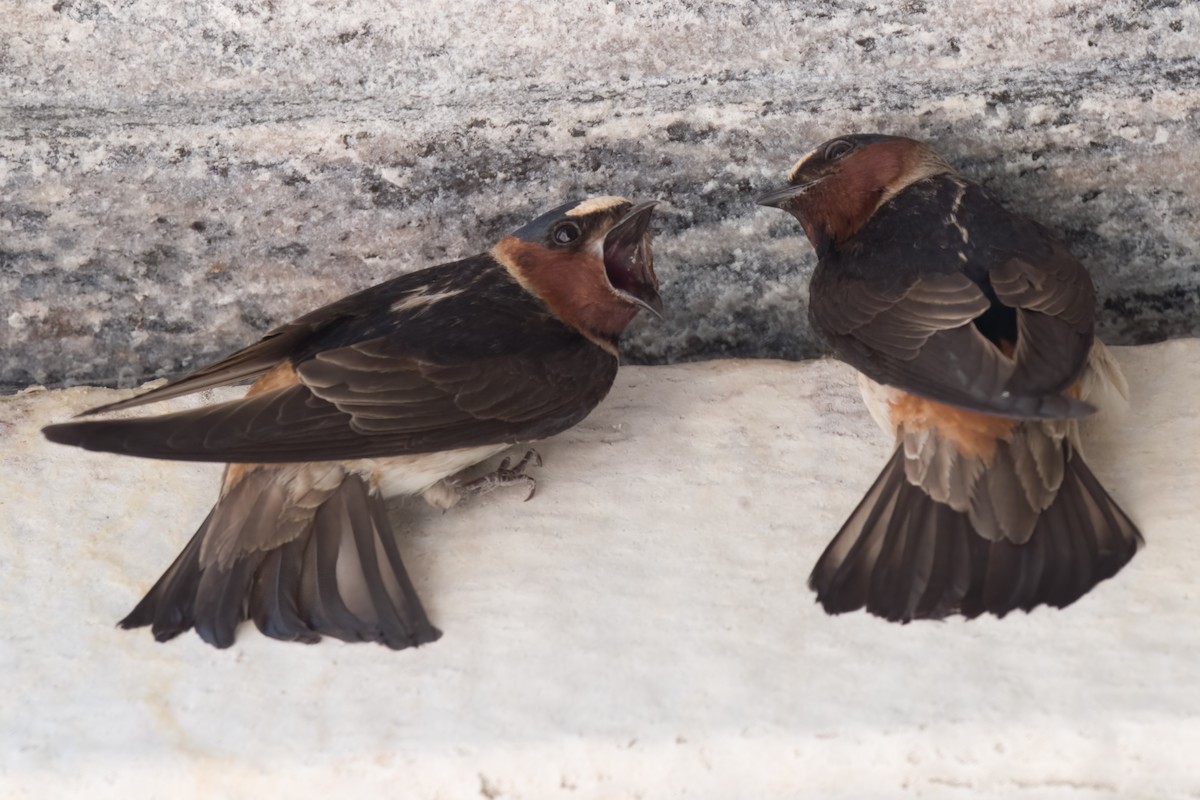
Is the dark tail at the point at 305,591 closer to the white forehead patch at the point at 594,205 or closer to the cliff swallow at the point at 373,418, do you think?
the cliff swallow at the point at 373,418

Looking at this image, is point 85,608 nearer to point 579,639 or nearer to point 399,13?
point 579,639

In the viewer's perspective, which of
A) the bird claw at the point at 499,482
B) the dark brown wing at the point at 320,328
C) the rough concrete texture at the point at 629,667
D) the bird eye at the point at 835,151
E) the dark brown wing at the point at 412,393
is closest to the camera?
the rough concrete texture at the point at 629,667

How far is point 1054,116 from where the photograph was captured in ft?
8.73

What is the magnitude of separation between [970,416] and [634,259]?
0.77 meters

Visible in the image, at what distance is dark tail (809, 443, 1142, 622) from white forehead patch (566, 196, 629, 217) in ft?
2.58

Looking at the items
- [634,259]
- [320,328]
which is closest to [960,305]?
[634,259]

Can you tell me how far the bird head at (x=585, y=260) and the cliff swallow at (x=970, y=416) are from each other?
37 centimetres

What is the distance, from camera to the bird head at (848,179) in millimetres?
2594

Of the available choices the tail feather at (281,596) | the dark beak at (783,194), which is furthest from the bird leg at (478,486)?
the dark beak at (783,194)

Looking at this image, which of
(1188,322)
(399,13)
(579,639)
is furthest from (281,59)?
(1188,322)

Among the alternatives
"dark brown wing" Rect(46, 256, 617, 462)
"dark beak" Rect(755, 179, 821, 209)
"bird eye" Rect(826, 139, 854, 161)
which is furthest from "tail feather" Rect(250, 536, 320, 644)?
"bird eye" Rect(826, 139, 854, 161)

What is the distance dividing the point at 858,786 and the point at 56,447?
1.75m

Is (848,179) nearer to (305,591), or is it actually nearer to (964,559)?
(964,559)

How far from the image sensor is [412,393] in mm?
2256
